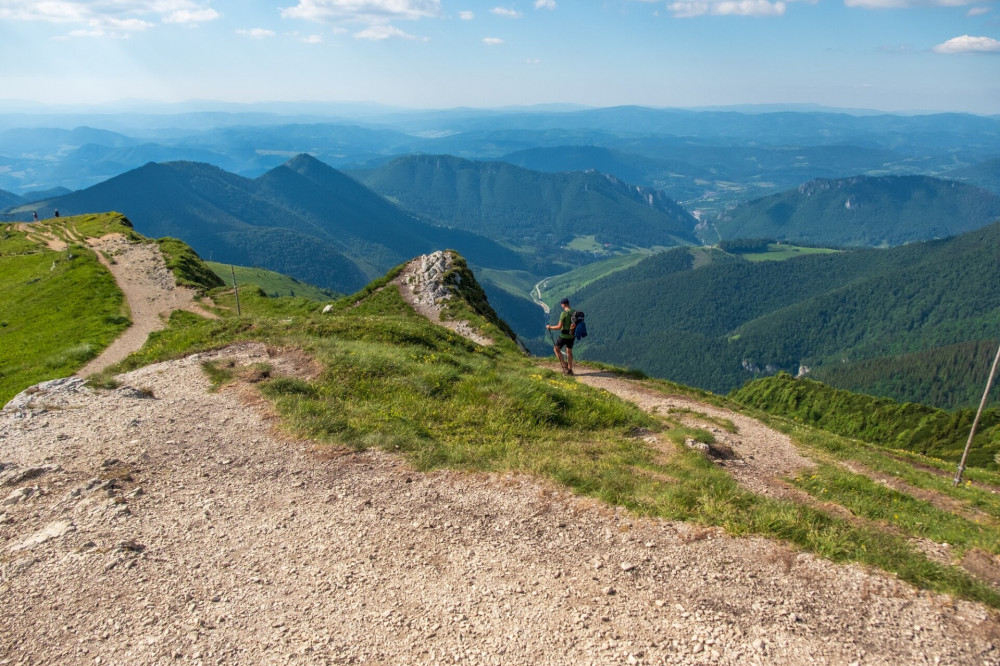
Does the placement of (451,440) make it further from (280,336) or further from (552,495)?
(280,336)

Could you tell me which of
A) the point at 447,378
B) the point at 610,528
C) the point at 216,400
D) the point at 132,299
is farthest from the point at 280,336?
the point at 132,299

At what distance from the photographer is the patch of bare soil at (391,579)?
8945mm

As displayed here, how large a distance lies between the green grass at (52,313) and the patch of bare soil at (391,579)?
84.6 ft

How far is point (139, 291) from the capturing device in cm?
5662

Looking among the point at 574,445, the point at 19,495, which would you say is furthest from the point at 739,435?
the point at 19,495

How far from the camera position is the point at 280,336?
26.6 m

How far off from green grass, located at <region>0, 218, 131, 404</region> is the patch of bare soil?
2578cm

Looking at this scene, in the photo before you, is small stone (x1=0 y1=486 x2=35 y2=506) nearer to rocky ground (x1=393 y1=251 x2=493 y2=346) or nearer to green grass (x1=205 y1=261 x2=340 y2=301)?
rocky ground (x1=393 y1=251 x2=493 y2=346)

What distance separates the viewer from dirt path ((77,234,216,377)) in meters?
40.5

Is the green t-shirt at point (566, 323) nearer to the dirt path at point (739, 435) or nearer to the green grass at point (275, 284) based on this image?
the dirt path at point (739, 435)

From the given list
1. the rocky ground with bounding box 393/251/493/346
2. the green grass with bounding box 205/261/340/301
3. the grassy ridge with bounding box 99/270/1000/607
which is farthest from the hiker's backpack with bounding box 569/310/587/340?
the green grass with bounding box 205/261/340/301

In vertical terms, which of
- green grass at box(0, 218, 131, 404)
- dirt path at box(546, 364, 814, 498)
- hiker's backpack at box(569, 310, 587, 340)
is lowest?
green grass at box(0, 218, 131, 404)

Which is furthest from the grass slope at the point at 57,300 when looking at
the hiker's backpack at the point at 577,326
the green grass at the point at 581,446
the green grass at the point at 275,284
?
the green grass at the point at 275,284

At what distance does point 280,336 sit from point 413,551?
59.5 ft
